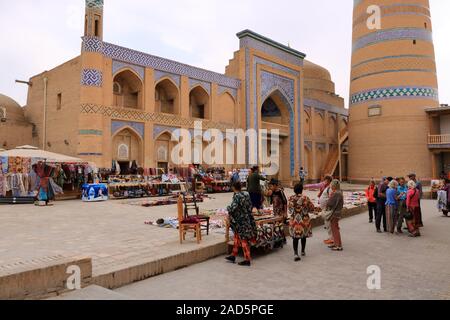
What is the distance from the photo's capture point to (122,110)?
52.9ft

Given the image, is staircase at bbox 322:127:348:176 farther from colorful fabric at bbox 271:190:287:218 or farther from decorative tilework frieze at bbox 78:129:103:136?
colorful fabric at bbox 271:190:287:218

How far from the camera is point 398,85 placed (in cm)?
2258

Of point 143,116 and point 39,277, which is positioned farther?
point 143,116

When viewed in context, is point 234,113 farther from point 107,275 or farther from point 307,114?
point 107,275

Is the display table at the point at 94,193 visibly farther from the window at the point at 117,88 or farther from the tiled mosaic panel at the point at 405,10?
the tiled mosaic panel at the point at 405,10

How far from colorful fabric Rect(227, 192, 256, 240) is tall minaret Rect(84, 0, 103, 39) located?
12784mm

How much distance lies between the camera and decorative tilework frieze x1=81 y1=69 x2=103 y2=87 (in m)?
14.8

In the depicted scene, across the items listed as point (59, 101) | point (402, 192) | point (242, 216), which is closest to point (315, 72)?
point (59, 101)

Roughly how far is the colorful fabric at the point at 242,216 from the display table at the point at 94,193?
9367mm

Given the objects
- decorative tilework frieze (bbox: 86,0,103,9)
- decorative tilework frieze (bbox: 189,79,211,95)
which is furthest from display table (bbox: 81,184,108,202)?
decorative tilework frieze (bbox: 189,79,211,95)

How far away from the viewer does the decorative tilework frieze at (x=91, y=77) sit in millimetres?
14781

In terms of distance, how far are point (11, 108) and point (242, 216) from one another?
1881 centimetres
